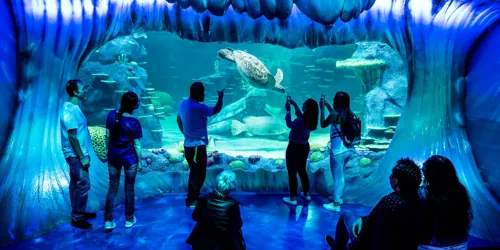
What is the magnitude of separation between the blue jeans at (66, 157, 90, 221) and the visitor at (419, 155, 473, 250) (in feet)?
11.4

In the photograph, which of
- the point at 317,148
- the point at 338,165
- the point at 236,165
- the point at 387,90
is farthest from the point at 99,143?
the point at 387,90

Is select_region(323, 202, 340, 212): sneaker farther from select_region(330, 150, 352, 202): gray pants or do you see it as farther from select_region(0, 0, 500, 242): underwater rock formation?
select_region(0, 0, 500, 242): underwater rock formation

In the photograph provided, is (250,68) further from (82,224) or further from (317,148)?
(82,224)

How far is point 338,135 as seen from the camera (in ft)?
16.0

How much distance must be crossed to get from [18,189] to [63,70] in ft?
5.01

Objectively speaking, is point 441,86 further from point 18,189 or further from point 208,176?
point 18,189

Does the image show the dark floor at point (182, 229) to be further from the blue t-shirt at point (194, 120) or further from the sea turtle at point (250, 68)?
the sea turtle at point (250, 68)

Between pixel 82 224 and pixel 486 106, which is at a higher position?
pixel 486 106

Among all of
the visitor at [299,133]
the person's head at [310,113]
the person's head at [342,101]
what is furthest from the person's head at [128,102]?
the person's head at [342,101]

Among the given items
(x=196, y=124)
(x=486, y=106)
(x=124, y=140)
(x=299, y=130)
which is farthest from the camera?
(x=299, y=130)

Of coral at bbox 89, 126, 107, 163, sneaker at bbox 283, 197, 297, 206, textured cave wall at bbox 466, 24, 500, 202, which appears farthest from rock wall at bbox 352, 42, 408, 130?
coral at bbox 89, 126, 107, 163

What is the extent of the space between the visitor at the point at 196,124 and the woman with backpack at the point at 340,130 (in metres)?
1.49

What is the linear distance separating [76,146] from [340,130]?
10.6 ft

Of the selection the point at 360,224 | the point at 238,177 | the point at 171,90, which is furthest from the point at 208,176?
the point at 171,90
